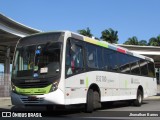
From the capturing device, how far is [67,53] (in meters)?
13.7

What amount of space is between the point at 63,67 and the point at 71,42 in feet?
4.29

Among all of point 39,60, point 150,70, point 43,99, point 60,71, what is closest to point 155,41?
point 150,70

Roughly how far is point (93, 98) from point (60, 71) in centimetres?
264

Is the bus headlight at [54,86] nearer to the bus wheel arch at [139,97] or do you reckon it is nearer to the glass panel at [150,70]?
the bus wheel arch at [139,97]

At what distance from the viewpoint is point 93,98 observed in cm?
1525

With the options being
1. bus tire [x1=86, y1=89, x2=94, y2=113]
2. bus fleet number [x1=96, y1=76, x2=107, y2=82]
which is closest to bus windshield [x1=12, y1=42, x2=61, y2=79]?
bus tire [x1=86, y1=89, x2=94, y2=113]

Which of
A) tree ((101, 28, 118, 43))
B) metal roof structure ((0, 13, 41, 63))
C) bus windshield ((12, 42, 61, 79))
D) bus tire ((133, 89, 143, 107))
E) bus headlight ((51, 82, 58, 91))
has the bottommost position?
bus tire ((133, 89, 143, 107))

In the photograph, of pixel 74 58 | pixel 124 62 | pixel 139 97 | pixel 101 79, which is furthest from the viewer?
pixel 139 97

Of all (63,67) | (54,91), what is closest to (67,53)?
(63,67)

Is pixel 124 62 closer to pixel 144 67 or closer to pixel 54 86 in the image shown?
pixel 144 67

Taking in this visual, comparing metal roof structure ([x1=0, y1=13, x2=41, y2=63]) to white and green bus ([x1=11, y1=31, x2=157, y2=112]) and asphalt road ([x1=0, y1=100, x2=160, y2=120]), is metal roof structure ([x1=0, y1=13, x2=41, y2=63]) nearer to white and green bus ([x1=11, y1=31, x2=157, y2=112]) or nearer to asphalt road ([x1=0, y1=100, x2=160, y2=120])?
asphalt road ([x1=0, y1=100, x2=160, y2=120])

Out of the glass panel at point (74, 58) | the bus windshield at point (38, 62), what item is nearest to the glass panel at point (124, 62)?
the glass panel at point (74, 58)

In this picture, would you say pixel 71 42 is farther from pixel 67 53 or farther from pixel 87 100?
pixel 87 100

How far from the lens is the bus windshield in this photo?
13445 millimetres
